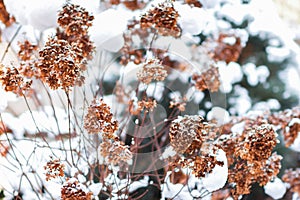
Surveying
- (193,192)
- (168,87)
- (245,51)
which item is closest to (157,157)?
(193,192)

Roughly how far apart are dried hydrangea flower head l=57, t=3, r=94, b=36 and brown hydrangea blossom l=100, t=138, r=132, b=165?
6.0 inches

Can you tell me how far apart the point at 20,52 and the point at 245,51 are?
33.6 inches

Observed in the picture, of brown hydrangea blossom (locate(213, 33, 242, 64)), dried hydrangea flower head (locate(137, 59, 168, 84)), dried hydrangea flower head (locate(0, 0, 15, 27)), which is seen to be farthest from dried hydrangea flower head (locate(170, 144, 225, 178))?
brown hydrangea blossom (locate(213, 33, 242, 64))

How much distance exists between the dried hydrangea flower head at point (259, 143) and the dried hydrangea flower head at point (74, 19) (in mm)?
269

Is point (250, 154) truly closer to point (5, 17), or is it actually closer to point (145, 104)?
point (145, 104)

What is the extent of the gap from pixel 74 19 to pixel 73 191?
0.22 meters

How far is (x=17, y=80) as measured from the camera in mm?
618

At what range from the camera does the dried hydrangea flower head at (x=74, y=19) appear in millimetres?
649

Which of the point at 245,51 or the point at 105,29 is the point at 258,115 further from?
the point at 245,51

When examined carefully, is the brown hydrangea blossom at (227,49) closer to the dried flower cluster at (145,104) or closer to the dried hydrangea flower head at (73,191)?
the dried flower cluster at (145,104)

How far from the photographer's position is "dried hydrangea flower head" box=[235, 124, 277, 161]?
26.5 inches

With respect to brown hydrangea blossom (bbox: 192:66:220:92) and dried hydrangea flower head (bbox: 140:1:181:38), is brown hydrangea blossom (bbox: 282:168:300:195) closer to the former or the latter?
brown hydrangea blossom (bbox: 192:66:220:92)

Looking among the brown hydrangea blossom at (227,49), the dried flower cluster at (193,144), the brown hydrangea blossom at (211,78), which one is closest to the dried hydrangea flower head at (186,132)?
the dried flower cluster at (193,144)

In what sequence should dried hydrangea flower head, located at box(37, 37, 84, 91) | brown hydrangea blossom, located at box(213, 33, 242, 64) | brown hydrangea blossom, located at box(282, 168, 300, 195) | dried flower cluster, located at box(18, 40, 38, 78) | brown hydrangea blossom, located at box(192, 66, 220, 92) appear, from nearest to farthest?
dried hydrangea flower head, located at box(37, 37, 84, 91) < dried flower cluster, located at box(18, 40, 38, 78) < brown hydrangea blossom, located at box(192, 66, 220, 92) < brown hydrangea blossom, located at box(282, 168, 300, 195) < brown hydrangea blossom, located at box(213, 33, 242, 64)
